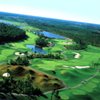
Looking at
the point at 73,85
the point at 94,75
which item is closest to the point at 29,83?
the point at 73,85

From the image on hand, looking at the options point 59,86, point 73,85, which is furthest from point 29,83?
point 73,85

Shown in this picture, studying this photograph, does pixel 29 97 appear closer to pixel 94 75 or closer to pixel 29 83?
pixel 29 83

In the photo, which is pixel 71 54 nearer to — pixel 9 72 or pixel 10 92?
pixel 9 72

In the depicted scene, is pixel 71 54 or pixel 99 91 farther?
pixel 71 54

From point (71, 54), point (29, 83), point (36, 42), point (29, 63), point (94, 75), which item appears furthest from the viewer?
point (36, 42)

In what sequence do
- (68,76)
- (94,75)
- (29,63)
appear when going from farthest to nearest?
(29,63) → (94,75) → (68,76)

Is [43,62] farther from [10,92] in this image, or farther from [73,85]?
[10,92]

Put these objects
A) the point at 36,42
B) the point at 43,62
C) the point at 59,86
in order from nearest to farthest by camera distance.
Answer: the point at 59,86
the point at 43,62
the point at 36,42

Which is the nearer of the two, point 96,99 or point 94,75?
point 96,99

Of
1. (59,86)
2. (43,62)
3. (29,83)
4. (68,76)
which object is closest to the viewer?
(29,83)
